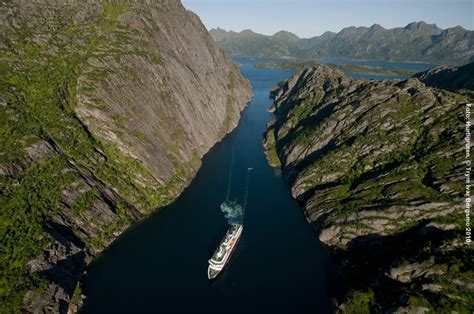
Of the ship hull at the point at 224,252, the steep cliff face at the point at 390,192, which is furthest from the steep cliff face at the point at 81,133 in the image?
the steep cliff face at the point at 390,192

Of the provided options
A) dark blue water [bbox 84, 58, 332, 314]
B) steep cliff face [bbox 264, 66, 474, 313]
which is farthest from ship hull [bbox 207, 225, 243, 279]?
steep cliff face [bbox 264, 66, 474, 313]

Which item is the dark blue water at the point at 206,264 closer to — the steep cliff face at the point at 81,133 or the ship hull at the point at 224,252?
the ship hull at the point at 224,252

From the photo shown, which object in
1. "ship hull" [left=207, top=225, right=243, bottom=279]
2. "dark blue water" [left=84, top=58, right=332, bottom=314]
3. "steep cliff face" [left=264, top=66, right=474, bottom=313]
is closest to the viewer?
"steep cliff face" [left=264, top=66, right=474, bottom=313]

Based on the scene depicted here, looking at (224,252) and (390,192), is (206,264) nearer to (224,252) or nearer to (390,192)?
(224,252)

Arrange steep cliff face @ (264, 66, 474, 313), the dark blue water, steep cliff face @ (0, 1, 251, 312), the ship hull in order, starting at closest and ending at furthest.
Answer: steep cliff face @ (264, 66, 474, 313) < the dark blue water < steep cliff face @ (0, 1, 251, 312) < the ship hull

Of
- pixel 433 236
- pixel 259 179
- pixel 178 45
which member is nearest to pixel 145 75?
pixel 178 45

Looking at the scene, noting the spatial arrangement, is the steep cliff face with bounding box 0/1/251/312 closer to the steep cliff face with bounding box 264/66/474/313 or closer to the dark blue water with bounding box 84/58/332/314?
the dark blue water with bounding box 84/58/332/314
